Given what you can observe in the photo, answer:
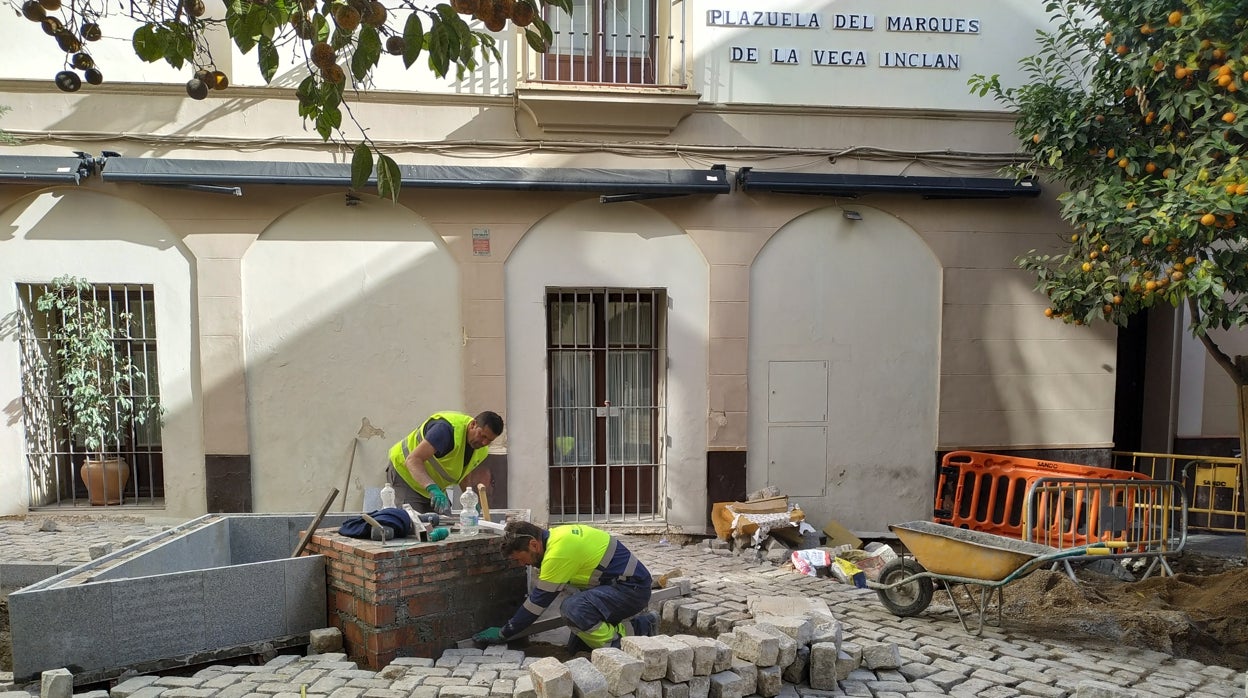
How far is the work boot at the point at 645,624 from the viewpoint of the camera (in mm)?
5488

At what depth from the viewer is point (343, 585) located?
501 cm

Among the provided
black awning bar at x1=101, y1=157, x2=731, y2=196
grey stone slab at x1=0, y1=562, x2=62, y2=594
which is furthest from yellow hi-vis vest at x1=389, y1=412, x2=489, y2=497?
black awning bar at x1=101, y1=157, x2=731, y2=196

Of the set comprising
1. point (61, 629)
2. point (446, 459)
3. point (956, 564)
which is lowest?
point (956, 564)

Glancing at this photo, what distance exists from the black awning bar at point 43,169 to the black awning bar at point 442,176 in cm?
22

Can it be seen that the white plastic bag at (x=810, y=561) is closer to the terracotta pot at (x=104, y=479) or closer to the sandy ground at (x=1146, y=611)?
the sandy ground at (x=1146, y=611)

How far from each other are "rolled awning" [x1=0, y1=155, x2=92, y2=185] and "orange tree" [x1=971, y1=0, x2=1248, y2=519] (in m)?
9.33

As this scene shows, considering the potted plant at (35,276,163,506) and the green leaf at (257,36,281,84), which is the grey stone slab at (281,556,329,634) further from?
the potted plant at (35,276,163,506)

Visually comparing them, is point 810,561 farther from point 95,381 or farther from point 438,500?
point 95,381

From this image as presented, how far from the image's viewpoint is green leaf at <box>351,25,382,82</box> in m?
2.82

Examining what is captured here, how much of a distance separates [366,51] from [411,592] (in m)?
3.47

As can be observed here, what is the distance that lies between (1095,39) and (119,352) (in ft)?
35.1

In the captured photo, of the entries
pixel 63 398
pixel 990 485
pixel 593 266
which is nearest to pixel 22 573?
pixel 63 398

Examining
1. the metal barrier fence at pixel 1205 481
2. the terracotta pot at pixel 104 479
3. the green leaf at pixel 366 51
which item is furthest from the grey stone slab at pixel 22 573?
the metal barrier fence at pixel 1205 481

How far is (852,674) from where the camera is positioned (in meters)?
4.80
